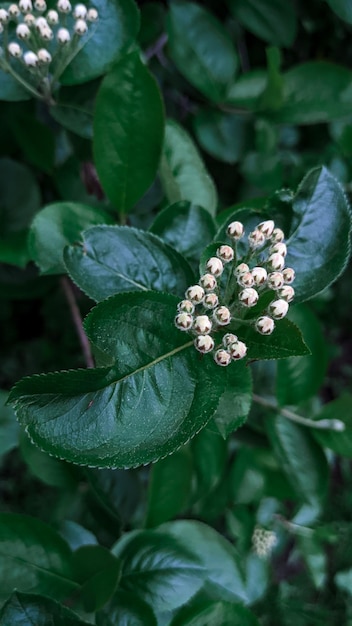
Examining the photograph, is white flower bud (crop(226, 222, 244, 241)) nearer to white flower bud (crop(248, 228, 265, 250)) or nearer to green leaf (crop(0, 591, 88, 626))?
white flower bud (crop(248, 228, 265, 250))

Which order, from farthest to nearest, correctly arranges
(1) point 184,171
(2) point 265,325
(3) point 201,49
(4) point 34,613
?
1. (3) point 201,49
2. (1) point 184,171
3. (4) point 34,613
4. (2) point 265,325

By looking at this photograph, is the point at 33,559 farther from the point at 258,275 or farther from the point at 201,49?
the point at 201,49

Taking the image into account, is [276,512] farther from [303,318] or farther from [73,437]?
[73,437]

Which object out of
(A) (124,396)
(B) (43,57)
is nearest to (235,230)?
(A) (124,396)

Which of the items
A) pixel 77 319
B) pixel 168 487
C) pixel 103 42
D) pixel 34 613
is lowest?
pixel 168 487

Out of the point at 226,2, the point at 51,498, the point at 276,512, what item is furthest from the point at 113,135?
the point at 51,498

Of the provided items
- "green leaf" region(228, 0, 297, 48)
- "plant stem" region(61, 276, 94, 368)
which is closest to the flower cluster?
"plant stem" region(61, 276, 94, 368)

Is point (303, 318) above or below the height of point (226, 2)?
below
